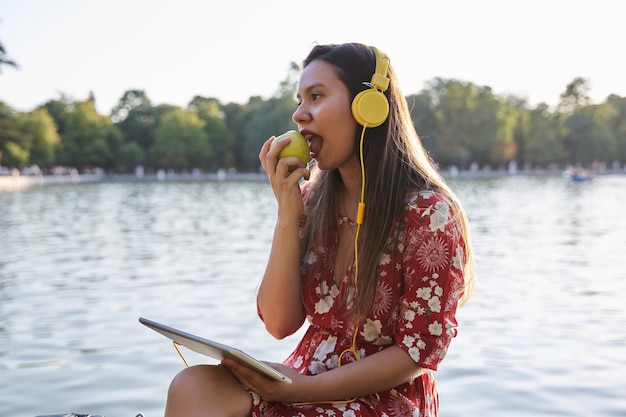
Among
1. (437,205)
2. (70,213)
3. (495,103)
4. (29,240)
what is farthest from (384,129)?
(495,103)

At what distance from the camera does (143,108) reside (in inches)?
3334

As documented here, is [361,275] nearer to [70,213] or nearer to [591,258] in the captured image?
[591,258]

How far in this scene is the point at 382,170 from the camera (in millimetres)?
2191

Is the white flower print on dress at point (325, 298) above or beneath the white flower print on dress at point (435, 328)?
above

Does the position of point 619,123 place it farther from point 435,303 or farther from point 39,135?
point 435,303

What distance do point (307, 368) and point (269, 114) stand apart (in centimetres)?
7197

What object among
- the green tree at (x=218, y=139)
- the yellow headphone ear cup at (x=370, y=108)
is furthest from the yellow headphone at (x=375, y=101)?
the green tree at (x=218, y=139)

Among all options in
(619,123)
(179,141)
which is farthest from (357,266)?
(619,123)

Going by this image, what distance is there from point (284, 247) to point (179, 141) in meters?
76.1

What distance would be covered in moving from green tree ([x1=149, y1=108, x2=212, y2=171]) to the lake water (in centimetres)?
6268

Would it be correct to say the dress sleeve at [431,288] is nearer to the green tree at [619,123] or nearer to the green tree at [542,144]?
the green tree at [542,144]

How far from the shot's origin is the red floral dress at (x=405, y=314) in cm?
203

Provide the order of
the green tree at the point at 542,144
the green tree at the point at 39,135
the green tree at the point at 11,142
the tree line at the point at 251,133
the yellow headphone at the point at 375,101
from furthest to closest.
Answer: the green tree at the point at 542,144 < the tree line at the point at 251,133 < the green tree at the point at 39,135 < the green tree at the point at 11,142 < the yellow headphone at the point at 375,101

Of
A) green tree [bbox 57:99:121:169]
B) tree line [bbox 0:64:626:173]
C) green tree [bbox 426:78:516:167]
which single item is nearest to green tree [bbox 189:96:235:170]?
tree line [bbox 0:64:626:173]
